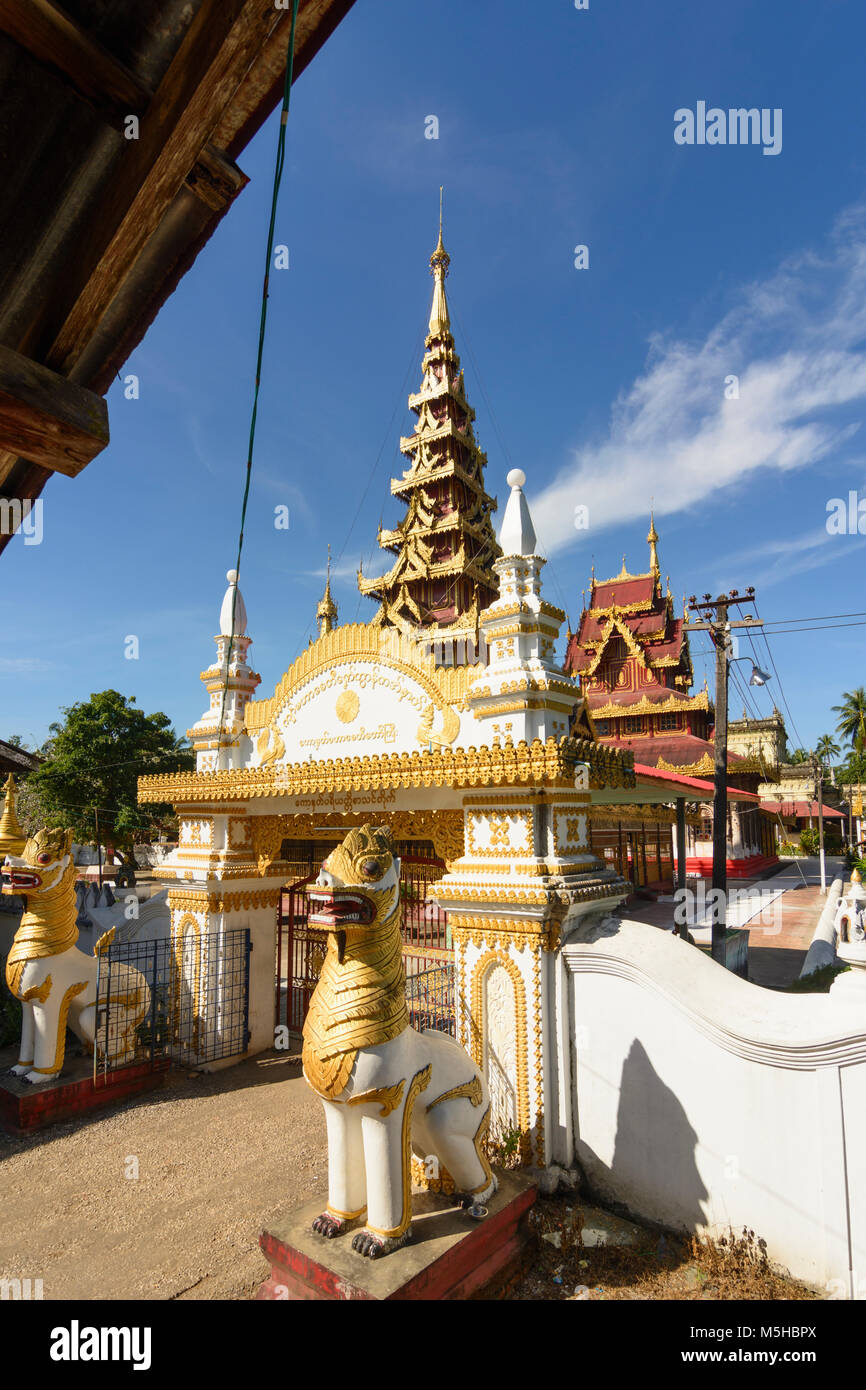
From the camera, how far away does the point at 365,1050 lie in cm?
434

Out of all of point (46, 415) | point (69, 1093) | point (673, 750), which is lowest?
point (69, 1093)

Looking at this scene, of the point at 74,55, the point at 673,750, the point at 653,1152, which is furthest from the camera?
the point at 673,750

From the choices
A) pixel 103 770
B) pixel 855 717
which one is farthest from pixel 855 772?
pixel 103 770

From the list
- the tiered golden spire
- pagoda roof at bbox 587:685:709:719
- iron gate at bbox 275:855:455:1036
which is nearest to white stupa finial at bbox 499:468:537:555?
iron gate at bbox 275:855:455:1036

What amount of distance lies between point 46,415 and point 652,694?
94.3ft

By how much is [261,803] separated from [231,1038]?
3687 millimetres

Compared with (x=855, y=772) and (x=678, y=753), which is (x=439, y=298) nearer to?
(x=678, y=753)

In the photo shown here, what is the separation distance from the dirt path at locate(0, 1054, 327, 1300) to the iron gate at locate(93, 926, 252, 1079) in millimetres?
638

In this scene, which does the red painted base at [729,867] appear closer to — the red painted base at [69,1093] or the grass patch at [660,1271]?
the grass patch at [660,1271]

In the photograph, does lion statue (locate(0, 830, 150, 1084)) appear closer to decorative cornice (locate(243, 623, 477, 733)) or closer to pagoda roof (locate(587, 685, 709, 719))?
decorative cornice (locate(243, 623, 477, 733))

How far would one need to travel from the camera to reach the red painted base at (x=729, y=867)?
2522cm

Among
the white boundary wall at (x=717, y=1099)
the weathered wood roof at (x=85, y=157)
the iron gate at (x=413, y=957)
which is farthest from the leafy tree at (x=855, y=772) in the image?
the weathered wood roof at (x=85, y=157)
